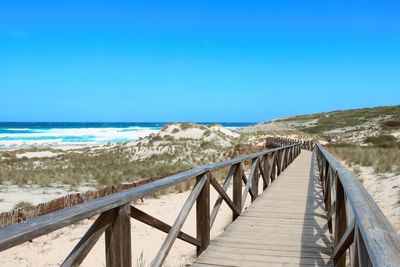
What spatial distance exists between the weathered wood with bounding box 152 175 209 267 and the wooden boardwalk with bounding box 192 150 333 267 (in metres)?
0.62

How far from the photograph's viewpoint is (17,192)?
618 inches

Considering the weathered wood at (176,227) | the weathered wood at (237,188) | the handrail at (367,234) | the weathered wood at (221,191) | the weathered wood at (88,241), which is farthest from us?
the weathered wood at (237,188)

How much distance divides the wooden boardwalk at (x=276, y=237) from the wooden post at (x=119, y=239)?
1.59 m

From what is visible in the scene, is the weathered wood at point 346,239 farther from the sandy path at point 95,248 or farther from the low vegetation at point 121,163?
the low vegetation at point 121,163

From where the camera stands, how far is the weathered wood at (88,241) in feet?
8.04

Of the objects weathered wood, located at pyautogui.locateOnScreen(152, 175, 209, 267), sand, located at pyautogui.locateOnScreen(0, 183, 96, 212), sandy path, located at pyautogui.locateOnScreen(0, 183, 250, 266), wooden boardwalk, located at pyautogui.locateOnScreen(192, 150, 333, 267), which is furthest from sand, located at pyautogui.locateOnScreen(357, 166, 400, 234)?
sand, located at pyautogui.locateOnScreen(0, 183, 96, 212)

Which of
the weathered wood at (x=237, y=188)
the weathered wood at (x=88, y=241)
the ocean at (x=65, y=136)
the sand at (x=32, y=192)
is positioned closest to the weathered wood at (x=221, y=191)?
the weathered wood at (x=237, y=188)

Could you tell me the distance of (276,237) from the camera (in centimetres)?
573

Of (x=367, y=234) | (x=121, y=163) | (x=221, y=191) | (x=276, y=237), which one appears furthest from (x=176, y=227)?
(x=121, y=163)

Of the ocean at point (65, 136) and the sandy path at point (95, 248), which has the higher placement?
the ocean at point (65, 136)

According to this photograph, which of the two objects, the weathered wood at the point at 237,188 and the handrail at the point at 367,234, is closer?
the handrail at the point at 367,234

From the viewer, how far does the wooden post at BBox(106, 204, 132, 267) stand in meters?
2.96

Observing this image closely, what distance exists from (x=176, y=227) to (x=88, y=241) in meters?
1.60

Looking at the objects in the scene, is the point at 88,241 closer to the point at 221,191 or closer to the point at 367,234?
the point at 367,234
